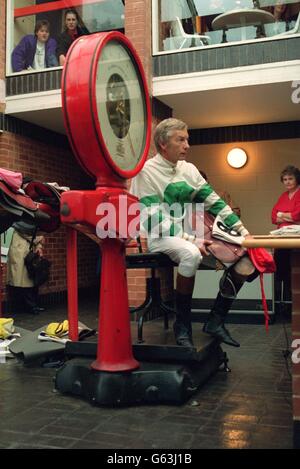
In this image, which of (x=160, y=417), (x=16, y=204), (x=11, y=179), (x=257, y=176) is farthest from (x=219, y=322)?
(x=257, y=176)

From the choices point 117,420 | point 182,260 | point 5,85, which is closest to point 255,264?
point 182,260

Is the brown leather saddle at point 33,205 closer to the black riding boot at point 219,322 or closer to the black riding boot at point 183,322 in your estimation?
the black riding boot at point 183,322

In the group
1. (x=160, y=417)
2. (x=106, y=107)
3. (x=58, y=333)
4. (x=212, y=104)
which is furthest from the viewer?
(x=212, y=104)

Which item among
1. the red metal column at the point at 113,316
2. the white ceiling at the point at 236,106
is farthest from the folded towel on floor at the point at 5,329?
the white ceiling at the point at 236,106

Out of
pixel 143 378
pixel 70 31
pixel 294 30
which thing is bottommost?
pixel 143 378

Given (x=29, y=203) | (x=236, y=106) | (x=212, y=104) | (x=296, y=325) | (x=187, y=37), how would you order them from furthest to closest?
1. (x=236, y=106)
2. (x=212, y=104)
3. (x=187, y=37)
4. (x=29, y=203)
5. (x=296, y=325)

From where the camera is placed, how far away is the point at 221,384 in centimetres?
380

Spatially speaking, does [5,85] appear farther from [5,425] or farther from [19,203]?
[5,425]

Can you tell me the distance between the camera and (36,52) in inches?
314

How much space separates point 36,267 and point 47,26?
12.2 ft

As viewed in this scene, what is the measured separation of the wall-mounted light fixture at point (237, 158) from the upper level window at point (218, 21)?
2.27 m

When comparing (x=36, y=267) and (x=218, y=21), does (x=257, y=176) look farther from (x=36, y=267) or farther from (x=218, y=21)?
(x=36, y=267)

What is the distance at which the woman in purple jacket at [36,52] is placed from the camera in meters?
7.87
